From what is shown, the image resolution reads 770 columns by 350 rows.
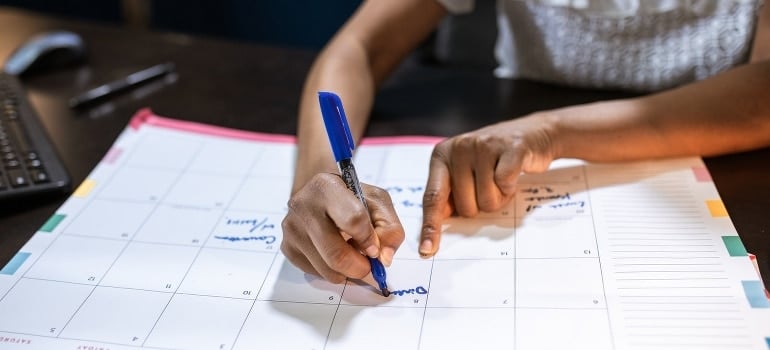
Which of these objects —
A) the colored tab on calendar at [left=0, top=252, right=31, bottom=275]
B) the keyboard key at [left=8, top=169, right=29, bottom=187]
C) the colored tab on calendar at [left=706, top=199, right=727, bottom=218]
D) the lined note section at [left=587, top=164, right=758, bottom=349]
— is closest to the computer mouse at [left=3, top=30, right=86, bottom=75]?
the keyboard key at [left=8, top=169, right=29, bottom=187]

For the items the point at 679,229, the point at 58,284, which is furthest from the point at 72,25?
the point at 679,229

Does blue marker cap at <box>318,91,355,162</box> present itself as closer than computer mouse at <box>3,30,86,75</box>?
Yes

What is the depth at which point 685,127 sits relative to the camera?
0.77 metres

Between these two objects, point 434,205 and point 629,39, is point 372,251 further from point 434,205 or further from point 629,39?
point 629,39

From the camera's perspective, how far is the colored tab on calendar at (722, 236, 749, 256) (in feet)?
2.05

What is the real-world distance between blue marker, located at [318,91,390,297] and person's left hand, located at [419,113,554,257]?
0.08 m

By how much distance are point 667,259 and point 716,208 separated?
10cm

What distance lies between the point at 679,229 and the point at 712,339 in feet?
0.46

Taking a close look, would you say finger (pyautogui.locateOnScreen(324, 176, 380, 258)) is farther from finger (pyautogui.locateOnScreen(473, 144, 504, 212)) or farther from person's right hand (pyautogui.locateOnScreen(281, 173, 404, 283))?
→ finger (pyautogui.locateOnScreen(473, 144, 504, 212))

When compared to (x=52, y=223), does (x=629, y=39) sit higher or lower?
higher

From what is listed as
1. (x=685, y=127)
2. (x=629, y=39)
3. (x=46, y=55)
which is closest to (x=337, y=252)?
(x=685, y=127)

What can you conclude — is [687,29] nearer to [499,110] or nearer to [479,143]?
[499,110]

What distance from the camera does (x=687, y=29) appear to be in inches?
36.4

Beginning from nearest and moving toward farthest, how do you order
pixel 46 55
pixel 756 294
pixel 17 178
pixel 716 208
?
1. pixel 756 294
2. pixel 716 208
3. pixel 17 178
4. pixel 46 55
